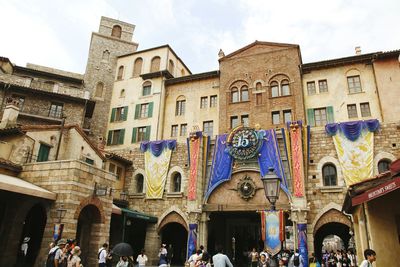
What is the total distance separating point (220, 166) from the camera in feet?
72.4

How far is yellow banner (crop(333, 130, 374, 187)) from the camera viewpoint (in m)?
18.7

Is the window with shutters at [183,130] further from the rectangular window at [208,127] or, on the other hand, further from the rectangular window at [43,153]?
the rectangular window at [43,153]

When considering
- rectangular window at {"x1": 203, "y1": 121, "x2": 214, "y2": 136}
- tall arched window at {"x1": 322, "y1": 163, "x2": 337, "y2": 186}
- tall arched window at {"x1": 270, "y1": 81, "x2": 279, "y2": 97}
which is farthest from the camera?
rectangular window at {"x1": 203, "y1": 121, "x2": 214, "y2": 136}

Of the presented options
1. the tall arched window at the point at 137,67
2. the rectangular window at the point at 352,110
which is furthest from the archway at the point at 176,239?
the tall arched window at the point at 137,67

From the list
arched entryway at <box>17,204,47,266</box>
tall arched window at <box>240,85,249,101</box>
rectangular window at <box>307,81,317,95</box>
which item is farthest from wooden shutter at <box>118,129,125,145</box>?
rectangular window at <box>307,81,317,95</box>

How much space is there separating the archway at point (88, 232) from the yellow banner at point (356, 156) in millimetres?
14912

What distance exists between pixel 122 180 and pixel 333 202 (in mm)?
16118

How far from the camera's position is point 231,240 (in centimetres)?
2478

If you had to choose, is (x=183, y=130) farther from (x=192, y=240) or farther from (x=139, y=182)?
(x=192, y=240)

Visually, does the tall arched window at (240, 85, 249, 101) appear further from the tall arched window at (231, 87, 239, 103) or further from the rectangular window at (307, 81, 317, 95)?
the rectangular window at (307, 81, 317, 95)

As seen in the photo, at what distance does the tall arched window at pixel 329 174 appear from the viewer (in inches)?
775

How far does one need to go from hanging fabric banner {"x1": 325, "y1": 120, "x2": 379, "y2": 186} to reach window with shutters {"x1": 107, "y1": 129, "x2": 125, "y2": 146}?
18.6 meters

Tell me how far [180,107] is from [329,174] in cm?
1443

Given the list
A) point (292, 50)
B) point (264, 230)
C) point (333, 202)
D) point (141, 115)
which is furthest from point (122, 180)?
point (292, 50)
